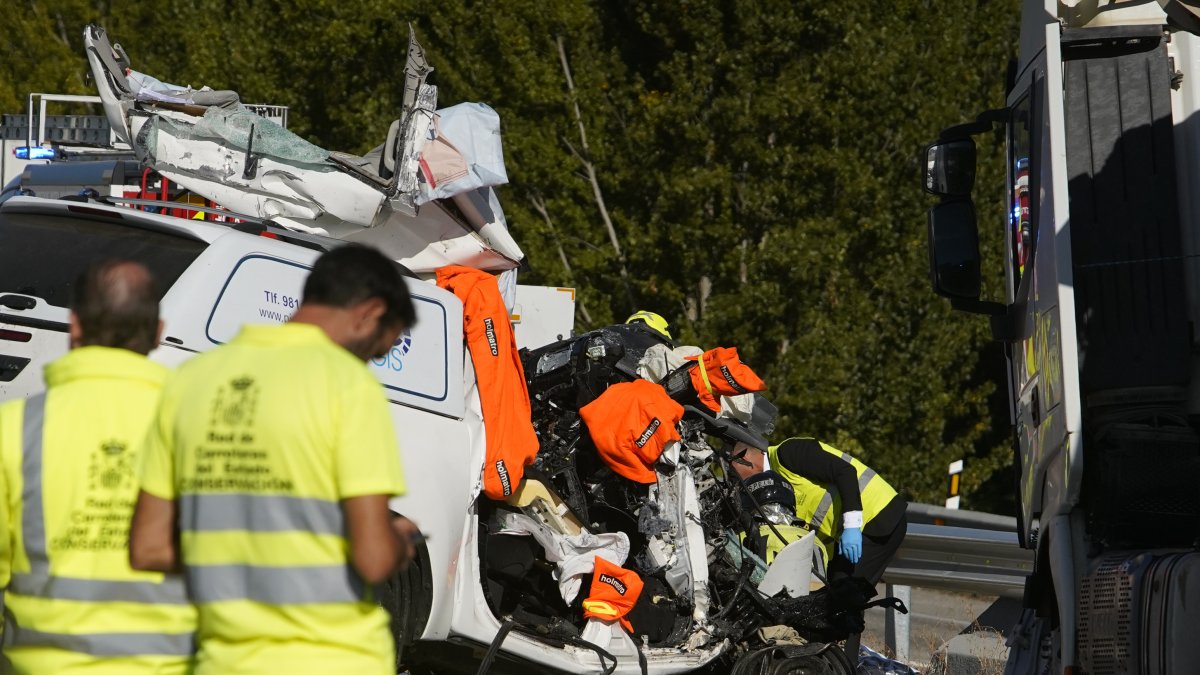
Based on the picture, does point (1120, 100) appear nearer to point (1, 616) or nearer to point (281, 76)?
point (1, 616)

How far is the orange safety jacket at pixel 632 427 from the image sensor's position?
7.26 meters

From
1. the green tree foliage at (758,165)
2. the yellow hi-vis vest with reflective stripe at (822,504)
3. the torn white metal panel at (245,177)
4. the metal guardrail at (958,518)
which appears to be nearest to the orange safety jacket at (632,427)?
the torn white metal panel at (245,177)

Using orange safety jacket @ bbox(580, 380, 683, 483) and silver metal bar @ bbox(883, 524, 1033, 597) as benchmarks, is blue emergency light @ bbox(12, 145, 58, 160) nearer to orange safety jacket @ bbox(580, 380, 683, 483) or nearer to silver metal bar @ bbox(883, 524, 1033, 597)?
orange safety jacket @ bbox(580, 380, 683, 483)

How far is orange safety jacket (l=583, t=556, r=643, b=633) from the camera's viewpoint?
714cm

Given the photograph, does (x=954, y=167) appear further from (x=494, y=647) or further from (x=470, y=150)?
(x=494, y=647)

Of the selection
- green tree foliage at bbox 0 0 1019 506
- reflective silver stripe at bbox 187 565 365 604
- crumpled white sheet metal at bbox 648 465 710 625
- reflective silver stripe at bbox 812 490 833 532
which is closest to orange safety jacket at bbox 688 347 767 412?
crumpled white sheet metal at bbox 648 465 710 625

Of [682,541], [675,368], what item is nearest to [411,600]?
[682,541]

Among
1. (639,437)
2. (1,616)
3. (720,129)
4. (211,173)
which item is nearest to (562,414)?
(639,437)

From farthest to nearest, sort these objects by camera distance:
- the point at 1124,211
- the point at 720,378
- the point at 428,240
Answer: the point at 720,378
the point at 428,240
the point at 1124,211

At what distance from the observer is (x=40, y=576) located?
3652mm

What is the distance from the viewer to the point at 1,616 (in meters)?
4.18

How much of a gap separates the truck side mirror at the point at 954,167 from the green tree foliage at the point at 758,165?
1039cm

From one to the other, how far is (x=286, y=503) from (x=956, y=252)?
13.3 feet

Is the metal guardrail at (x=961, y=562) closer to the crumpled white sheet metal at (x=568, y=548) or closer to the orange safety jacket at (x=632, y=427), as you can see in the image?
the orange safety jacket at (x=632, y=427)
